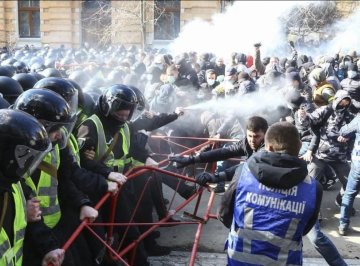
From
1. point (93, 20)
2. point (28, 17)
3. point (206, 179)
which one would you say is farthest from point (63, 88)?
point (28, 17)

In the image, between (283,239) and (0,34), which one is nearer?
(283,239)

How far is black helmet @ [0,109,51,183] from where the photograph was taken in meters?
2.26

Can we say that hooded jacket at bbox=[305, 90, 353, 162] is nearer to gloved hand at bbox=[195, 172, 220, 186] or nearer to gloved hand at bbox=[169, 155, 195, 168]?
gloved hand at bbox=[169, 155, 195, 168]

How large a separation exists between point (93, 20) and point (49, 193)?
24690mm

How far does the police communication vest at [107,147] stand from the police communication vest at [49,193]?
2.66 ft

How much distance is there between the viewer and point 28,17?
28.1 meters

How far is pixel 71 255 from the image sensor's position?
3123 mm

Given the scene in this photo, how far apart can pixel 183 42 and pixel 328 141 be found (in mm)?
17277

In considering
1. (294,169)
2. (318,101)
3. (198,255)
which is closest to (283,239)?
(294,169)

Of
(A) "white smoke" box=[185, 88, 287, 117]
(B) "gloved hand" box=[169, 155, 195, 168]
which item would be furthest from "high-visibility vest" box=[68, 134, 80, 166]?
(A) "white smoke" box=[185, 88, 287, 117]

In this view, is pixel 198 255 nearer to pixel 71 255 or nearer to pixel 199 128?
pixel 71 255

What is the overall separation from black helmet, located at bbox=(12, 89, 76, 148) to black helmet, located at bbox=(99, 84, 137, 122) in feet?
3.48

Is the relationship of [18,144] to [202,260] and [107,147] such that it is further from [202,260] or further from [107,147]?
[202,260]

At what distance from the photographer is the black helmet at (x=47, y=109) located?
2959 mm
